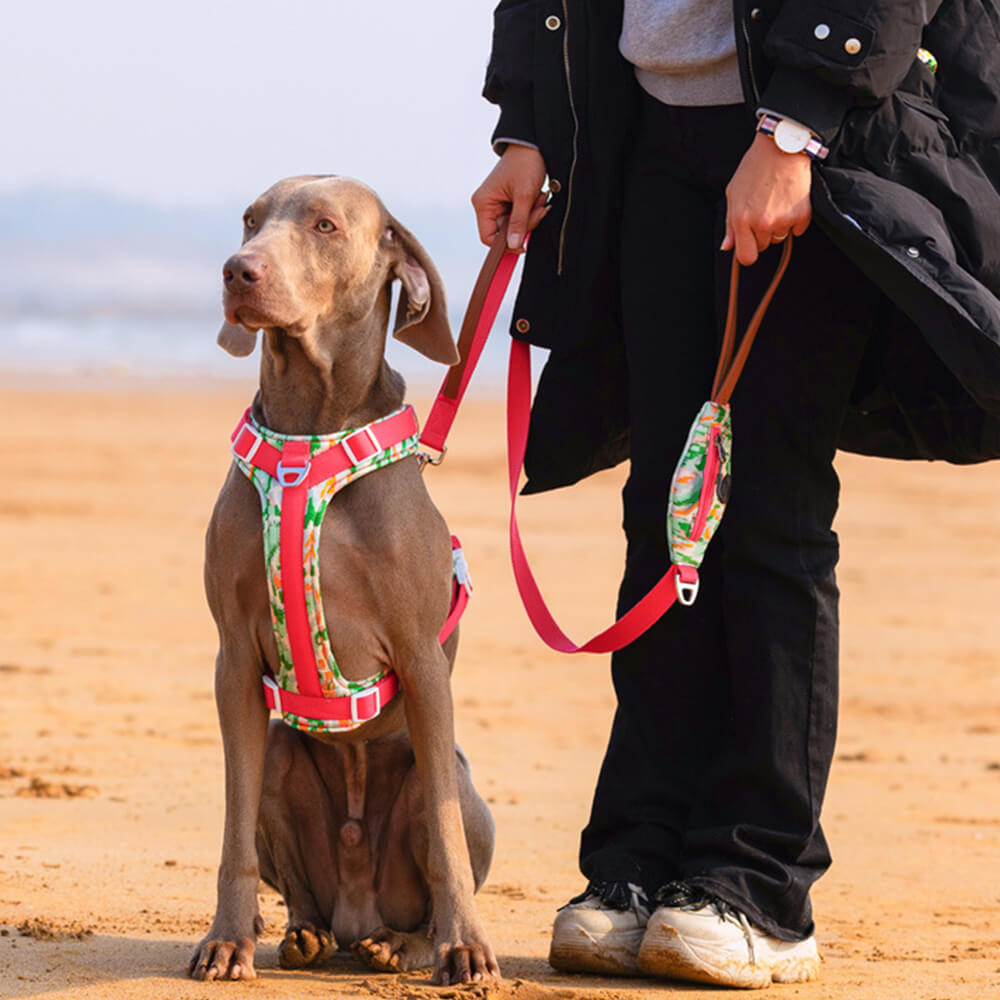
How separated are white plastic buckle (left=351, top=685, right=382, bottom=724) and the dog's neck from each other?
506mm

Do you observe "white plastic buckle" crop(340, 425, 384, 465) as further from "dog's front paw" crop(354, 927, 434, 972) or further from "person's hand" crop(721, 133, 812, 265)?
"dog's front paw" crop(354, 927, 434, 972)

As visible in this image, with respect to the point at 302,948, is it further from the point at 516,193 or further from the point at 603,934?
the point at 516,193

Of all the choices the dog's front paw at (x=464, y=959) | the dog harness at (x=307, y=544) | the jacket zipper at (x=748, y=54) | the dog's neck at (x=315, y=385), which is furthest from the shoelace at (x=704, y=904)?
the jacket zipper at (x=748, y=54)

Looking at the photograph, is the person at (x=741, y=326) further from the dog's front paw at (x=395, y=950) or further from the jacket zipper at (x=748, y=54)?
the dog's front paw at (x=395, y=950)

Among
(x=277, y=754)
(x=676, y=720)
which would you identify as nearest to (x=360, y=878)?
(x=277, y=754)

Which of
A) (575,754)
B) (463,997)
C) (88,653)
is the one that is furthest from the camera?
(88,653)

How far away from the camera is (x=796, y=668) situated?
10.4 feet

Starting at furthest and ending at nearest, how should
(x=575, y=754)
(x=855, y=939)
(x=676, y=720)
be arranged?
1. (x=575, y=754)
2. (x=855, y=939)
3. (x=676, y=720)

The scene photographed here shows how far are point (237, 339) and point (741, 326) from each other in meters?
0.99

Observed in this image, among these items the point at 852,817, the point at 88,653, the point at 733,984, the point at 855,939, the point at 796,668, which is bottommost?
the point at 88,653

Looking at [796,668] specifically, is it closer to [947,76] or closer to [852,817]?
[947,76]

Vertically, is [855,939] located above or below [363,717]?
below

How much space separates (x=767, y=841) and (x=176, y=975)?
1142mm

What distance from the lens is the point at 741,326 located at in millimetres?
3146
